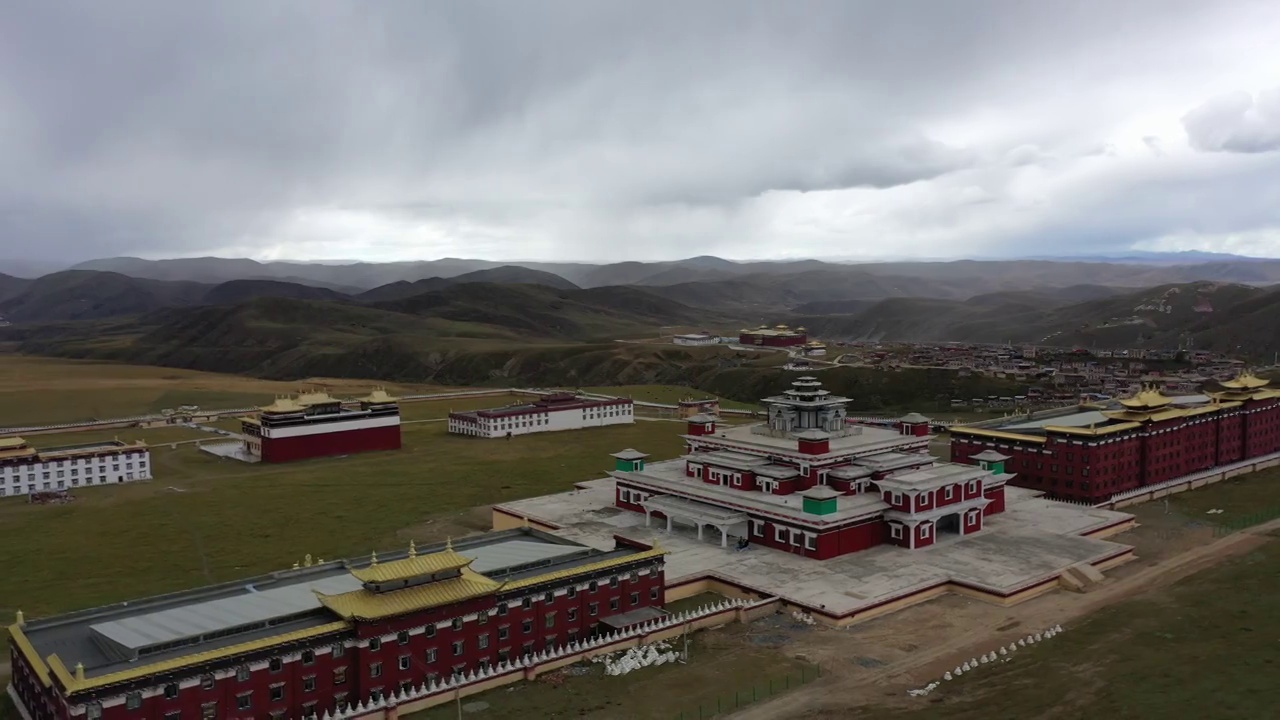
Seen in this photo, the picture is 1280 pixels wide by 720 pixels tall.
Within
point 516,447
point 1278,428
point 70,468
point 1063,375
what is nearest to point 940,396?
point 1063,375

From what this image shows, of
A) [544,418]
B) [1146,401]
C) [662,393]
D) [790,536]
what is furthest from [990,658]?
[662,393]

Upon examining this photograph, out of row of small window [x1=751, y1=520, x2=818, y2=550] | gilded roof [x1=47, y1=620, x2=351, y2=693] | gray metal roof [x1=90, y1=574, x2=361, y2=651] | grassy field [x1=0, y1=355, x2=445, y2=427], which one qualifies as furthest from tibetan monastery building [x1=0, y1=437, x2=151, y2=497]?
row of small window [x1=751, y1=520, x2=818, y2=550]

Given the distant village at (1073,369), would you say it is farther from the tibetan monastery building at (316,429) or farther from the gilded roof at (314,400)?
the gilded roof at (314,400)

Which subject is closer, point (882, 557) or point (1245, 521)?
point (882, 557)

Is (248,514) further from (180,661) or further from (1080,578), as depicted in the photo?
(1080,578)

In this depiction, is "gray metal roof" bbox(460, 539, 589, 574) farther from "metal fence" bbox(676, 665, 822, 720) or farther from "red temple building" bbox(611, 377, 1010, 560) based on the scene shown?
"red temple building" bbox(611, 377, 1010, 560)

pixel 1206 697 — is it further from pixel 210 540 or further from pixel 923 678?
pixel 210 540
